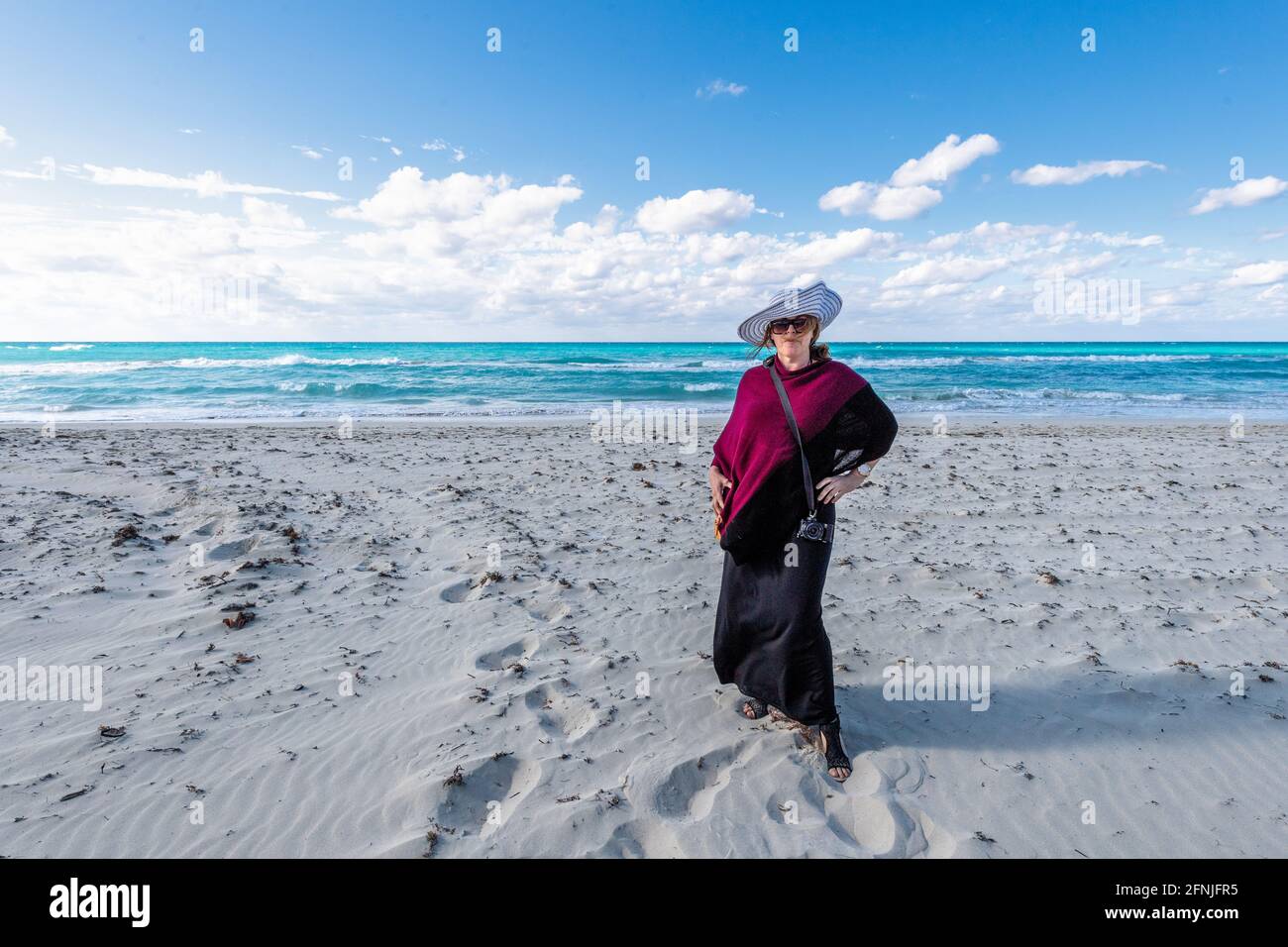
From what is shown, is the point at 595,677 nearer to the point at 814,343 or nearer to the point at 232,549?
the point at 814,343

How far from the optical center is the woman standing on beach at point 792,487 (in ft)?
9.23

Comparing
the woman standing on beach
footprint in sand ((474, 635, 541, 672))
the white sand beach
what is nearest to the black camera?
the woman standing on beach

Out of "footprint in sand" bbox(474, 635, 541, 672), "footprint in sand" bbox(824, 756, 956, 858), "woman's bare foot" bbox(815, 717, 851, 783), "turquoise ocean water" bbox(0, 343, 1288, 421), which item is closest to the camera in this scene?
"footprint in sand" bbox(824, 756, 956, 858)

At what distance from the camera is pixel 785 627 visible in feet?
10.2

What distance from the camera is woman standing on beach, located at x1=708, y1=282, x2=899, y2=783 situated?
2812 millimetres

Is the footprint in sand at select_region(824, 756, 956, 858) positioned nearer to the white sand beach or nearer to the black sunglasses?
the white sand beach

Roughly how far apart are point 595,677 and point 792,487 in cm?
195

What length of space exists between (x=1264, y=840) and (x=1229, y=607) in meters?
3.01

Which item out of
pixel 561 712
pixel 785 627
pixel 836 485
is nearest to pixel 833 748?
pixel 785 627

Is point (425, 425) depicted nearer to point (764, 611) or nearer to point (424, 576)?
point (424, 576)

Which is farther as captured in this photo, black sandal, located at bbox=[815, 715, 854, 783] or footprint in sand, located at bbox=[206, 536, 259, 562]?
footprint in sand, located at bbox=[206, 536, 259, 562]
